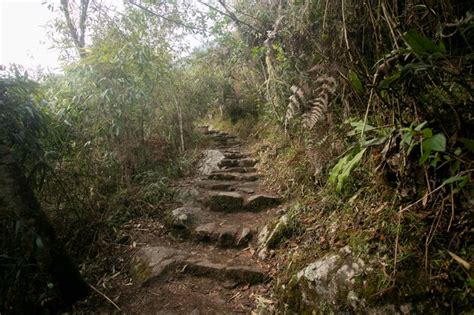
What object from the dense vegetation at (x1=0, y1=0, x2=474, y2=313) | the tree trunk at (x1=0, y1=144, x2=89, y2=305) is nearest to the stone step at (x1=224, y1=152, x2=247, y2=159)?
the dense vegetation at (x1=0, y1=0, x2=474, y2=313)

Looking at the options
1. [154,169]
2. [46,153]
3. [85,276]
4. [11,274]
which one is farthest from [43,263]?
[154,169]

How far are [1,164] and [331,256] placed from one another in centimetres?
255

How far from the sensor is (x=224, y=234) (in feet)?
10.8

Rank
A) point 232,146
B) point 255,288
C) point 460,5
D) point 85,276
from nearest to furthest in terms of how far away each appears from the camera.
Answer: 1. point 460,5
2. point 255,288
3. point 85,276
4. point 232,146

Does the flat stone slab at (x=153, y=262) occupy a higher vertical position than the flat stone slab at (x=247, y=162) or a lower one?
lower

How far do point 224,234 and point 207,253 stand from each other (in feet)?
0.98

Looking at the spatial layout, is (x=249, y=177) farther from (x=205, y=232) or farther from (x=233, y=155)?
(x=205, y=232)

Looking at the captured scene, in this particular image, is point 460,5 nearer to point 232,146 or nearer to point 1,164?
Result: point 1,164

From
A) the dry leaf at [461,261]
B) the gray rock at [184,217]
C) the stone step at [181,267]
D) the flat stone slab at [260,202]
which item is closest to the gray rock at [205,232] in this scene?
the gray rock at [184,217]

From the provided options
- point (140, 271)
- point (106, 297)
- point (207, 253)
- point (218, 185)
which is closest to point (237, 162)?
point (218, 185)

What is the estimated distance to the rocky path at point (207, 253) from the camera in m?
2.45

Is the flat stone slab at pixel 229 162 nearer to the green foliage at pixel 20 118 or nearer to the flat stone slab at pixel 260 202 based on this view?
the flat stone slab at pixel 260 202

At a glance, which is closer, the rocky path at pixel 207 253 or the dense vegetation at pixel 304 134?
the dense vegetation at pixel 304 134

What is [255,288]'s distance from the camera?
8.17 ft
